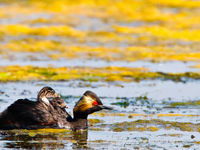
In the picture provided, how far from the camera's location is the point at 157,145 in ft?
33.1

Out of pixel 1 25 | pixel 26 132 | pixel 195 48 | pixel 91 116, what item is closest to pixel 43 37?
pixel 1 25

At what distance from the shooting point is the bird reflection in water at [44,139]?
992cm

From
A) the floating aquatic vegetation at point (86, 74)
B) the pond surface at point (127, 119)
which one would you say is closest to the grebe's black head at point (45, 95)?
the pond surface at point (127, 119)

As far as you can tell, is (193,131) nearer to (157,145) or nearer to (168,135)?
(168,135)

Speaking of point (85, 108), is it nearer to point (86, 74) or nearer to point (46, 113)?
point (46, 113)

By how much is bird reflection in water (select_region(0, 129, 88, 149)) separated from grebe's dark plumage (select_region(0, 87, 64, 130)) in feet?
0.38

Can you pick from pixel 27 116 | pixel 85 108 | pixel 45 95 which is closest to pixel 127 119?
pixel 85 108

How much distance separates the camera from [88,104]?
11.5 m

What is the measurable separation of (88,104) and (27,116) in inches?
47.0

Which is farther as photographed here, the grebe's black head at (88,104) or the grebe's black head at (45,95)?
the grebe's black head at (45,95)

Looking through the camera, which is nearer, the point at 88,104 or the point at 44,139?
the point at 44,139

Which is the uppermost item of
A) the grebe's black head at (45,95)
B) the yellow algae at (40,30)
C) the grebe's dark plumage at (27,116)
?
the yellow algae at (40,30)

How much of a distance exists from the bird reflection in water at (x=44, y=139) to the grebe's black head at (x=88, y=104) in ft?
1.32

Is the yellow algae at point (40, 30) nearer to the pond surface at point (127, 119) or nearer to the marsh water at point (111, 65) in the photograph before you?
the marsh water at point (111, 65)
